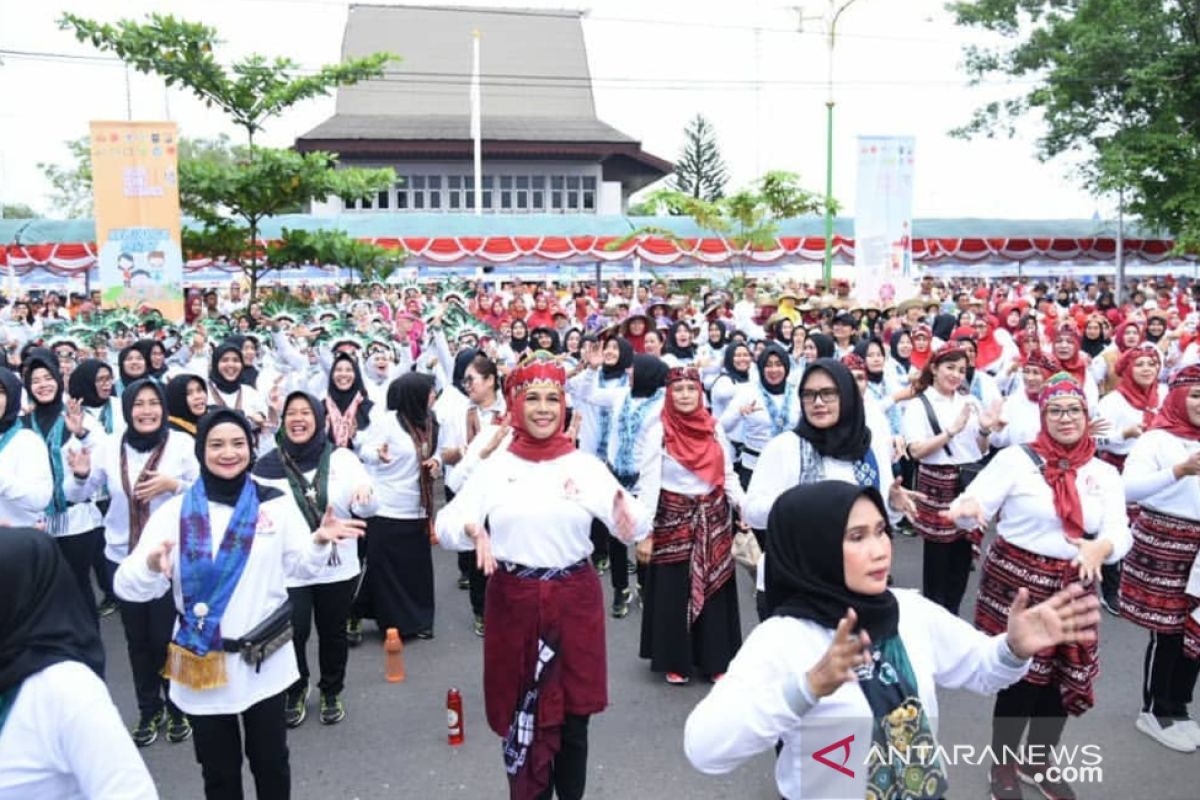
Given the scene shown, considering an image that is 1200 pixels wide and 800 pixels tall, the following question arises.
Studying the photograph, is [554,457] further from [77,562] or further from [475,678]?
[77,562]

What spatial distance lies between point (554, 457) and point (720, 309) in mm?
11437

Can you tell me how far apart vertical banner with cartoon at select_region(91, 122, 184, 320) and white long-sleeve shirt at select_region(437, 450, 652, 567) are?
9716mm

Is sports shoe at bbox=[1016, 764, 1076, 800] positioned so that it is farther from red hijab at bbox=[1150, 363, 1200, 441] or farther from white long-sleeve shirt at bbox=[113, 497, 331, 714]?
white long-sleeve shirt at bbox=[113, 497, 331, 714]

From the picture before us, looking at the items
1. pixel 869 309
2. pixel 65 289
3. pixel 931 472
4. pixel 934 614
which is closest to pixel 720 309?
pixel 869 309

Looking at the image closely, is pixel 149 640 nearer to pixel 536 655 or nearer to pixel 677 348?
pixel 536 655

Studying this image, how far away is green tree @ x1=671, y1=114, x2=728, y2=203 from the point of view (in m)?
64.1

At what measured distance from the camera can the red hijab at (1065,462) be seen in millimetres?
3875

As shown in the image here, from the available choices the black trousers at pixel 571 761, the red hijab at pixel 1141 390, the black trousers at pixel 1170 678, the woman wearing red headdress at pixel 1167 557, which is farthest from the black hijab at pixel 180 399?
the red hijab at pixel 1141 390

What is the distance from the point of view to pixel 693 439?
5.33 meters

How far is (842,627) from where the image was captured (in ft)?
6.35

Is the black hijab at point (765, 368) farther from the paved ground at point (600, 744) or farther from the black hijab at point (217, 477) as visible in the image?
the black hijab at point (217, 477)

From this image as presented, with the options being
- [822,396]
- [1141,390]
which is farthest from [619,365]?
[1141,390]

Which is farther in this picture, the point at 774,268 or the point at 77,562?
the point at 774,268

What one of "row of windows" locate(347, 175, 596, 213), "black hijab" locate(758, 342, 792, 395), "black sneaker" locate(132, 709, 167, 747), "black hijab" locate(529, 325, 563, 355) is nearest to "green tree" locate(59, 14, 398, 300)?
"black hijab" locate(529, 325, 563, 355)
